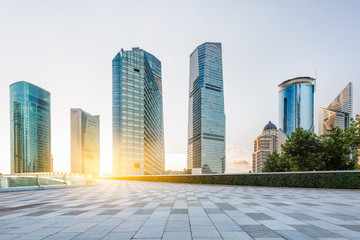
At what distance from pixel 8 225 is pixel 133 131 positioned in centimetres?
10225

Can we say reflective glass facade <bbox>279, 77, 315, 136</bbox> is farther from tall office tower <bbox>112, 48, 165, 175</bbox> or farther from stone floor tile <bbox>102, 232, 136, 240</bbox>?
stone floor tile <bbox>102, 232, 136, 240</bbox>

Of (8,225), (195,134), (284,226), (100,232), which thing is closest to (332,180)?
(284,226)

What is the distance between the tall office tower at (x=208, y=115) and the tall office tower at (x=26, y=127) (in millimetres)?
123955

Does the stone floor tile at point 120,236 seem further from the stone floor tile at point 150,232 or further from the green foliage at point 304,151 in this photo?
the green foliage at point 304,151

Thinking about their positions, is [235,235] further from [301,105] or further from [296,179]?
[301,105]

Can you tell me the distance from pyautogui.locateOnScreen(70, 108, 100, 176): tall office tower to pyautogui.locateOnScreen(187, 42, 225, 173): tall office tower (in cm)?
9321

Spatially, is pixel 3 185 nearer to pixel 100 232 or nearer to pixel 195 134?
pixel 100 232

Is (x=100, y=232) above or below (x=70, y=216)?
above

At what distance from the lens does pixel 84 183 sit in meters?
21.0

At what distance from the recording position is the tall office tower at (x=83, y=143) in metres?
126

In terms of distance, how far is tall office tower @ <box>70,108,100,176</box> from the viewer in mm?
126500

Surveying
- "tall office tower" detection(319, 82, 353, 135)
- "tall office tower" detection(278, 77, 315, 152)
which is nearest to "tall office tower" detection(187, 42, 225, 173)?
"tall office tower" detection(278, 77, 315, 152)

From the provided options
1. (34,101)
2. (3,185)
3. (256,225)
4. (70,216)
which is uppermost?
(34,101)

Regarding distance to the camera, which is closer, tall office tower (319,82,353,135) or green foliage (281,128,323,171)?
green foliage (281,128,323,171)
